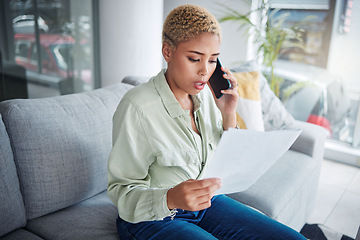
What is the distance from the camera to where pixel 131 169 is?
1.01m

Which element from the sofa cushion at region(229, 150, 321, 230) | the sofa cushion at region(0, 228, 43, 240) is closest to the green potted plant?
the sofa cushion at region(229, 150, 321, 230)

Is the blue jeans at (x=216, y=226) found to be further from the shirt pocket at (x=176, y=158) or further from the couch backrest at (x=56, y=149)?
the couch backrest at (x=56, y=149)

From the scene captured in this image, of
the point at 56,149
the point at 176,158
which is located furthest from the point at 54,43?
the point at 176,158

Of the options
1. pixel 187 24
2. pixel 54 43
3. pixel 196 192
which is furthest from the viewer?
pixel 54 43

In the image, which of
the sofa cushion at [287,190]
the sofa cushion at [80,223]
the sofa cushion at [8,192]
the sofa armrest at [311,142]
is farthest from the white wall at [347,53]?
the sofa cushion at [8,192]

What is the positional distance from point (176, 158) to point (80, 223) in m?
0.46

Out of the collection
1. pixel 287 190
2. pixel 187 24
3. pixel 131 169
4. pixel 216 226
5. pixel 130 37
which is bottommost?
pixel 287 190

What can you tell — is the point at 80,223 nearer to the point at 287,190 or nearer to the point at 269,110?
the point at 287,190

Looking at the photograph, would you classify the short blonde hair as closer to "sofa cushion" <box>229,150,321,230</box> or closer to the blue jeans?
the blue jeans

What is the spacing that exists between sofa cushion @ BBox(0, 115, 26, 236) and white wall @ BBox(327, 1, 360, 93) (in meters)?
2.75

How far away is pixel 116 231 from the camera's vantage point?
46.9 inches

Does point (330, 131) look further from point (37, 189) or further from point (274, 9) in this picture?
point (37, 189)

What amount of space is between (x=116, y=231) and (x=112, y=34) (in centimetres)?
194

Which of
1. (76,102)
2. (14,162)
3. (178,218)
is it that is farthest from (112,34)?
(178,218)
